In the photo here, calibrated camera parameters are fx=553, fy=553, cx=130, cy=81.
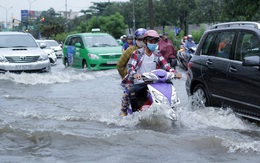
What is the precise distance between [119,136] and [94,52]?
12.8 meters

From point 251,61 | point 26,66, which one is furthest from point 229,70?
point 26,66

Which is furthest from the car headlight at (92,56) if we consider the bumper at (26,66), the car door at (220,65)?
the car door at (220,65)

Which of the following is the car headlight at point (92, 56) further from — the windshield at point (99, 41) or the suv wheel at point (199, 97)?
the suv wheel at point (199, 97)

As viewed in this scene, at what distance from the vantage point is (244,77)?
7.89m

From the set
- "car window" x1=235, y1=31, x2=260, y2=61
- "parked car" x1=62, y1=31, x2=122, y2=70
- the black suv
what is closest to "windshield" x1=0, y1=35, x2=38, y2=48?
"parked car" x1=62, y1=31, x2=122, y2=70

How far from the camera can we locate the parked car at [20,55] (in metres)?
16.1

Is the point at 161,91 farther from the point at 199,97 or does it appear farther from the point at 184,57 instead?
the point at 184,57

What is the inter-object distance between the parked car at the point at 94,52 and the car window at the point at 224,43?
A: 1106 cm

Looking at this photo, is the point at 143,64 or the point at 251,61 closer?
the point at 251,61

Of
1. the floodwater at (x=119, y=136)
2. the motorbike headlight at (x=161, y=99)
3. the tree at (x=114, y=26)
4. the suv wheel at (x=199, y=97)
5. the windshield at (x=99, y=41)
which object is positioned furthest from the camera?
the tree at (x=114, y=26)

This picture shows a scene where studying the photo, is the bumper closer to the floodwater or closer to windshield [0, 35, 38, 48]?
windshield [0, 35, 38, 48]

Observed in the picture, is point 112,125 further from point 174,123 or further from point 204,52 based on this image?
point 204,52

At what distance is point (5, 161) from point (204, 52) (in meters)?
4.49

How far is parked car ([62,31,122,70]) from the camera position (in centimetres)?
1992
